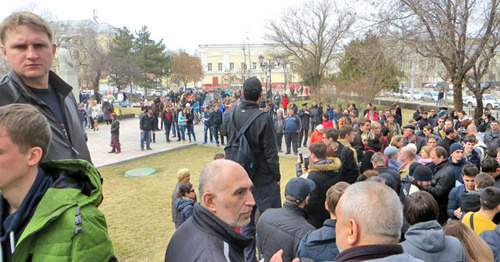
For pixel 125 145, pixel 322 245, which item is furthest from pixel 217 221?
pixel 125 145

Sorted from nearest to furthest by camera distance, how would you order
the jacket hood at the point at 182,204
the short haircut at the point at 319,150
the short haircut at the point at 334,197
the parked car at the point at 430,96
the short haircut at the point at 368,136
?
the short haircut at the point at 334,197
the jacket hood at the point at 182,204
the short haircut at the point at 319,150
the short haircut at the point at 368,136
the parked car at the point at 430,96

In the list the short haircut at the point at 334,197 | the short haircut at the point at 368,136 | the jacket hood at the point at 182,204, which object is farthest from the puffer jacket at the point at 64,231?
the short haircut at the point at 368,136

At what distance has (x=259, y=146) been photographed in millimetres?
4645

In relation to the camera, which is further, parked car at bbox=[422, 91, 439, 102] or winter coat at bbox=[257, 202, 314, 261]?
parked car at bbox=[422, 91, 439, 102]

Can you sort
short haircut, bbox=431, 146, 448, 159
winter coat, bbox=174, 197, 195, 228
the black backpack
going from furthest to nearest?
1. short haircut, bbox=431, 146, 448, 159
2. winter coat, bbox=174, 197, 195, 228
3. the black backpack

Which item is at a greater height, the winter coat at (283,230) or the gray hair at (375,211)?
the gray hair at (375,211)

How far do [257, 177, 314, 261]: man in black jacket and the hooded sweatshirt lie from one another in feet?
3.51

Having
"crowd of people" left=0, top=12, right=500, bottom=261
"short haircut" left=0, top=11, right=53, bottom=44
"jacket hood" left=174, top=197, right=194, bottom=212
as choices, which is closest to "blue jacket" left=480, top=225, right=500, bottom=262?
"crowd of people" left=0, top=12, right=500, bottom=261

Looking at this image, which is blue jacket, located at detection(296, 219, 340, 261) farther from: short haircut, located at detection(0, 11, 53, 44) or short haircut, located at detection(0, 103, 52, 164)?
short haircut, located at detection(0, 11, 53, 44)

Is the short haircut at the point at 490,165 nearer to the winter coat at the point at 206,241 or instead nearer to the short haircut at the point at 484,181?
the short haircut at the point at 484,181

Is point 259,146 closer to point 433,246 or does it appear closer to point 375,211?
point 433,246

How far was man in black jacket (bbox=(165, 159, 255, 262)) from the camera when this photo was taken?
6.43 feet

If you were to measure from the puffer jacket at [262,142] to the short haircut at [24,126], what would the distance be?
3.06 metres

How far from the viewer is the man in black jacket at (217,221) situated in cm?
196
